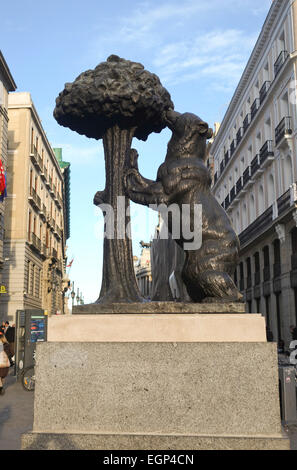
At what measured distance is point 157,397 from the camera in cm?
355

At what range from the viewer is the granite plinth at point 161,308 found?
12.8 ft

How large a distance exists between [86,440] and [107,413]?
239 mm

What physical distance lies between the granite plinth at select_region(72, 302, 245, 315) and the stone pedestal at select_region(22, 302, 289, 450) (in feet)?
0.61

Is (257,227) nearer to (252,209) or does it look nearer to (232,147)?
(252,209)

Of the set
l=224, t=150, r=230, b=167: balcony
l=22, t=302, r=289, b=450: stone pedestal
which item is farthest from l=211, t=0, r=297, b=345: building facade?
l=22, t=302, r=289, b=450: stone pedestal

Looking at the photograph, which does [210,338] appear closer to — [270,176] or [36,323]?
[36,323]

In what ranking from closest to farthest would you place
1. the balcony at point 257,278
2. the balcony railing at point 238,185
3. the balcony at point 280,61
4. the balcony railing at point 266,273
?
the balcony at point 280,61
the balcony railing at point 266,273
the balcony at point 257,278
the balcony railing at point 238,185

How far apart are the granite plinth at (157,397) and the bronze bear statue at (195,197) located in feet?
2.49

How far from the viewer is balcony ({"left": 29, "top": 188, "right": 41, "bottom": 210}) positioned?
1356 inches

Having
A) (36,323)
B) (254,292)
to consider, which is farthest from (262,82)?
(36,323)

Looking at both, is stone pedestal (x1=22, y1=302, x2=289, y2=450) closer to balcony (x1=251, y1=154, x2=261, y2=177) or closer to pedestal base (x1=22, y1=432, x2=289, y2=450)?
pedestal base (x1=22, y1=432, x2=289, y2=450)

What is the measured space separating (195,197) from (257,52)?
98.2 feet

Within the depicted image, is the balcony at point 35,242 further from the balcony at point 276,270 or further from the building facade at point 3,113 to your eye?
the balcony at point 276,270

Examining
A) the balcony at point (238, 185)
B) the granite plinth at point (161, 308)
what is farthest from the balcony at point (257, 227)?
the granite plinth at point (161, 308)
